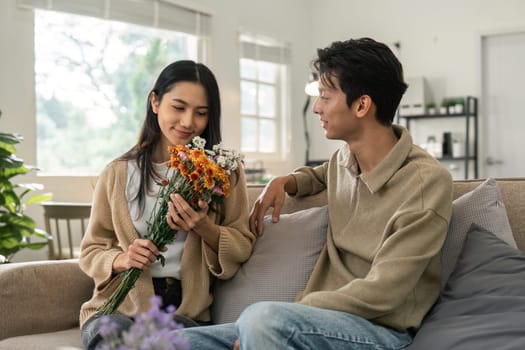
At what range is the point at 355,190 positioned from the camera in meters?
1.83

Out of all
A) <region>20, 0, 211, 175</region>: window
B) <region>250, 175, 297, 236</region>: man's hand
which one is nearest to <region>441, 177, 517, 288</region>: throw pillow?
<region>250, 175, 297, 236</region>: man's hand

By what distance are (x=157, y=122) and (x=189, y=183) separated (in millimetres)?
462

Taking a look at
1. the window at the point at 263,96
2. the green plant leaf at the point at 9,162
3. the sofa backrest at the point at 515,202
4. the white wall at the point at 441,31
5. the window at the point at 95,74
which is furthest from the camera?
the window at the point at 263,96

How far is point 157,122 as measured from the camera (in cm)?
208

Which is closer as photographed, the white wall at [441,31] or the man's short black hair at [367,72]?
the man's short black hair at [367,72]

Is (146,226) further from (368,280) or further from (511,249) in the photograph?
(511,249)

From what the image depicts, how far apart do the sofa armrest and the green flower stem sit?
30cm

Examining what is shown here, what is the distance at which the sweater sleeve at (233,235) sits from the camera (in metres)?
1.90

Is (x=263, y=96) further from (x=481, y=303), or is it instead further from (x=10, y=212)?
(x=481, y=303)

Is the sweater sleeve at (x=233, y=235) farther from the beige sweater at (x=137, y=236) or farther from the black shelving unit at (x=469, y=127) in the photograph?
the black shelving unit at (x=469, y=127)

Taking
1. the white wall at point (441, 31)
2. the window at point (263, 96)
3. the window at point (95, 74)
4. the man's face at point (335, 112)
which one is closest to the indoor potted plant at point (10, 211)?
the window at point (95, 74)

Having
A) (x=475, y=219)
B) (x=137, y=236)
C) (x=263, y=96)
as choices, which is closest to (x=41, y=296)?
(x=137, y=236)

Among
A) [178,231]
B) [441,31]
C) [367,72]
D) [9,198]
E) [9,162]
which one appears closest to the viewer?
[367,72]

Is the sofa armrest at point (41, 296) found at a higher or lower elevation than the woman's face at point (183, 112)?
lower
